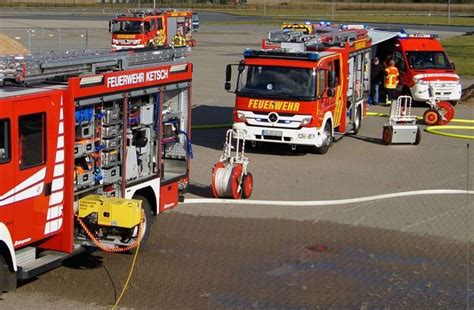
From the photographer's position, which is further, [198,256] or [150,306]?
[198,256]

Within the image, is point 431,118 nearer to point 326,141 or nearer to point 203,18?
point 326,141

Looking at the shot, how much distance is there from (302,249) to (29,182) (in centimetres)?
458

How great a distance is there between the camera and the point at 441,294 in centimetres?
1145

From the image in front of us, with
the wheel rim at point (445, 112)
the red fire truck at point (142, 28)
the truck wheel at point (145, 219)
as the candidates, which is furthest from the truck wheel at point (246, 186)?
the red fire truck at point (142, 28)

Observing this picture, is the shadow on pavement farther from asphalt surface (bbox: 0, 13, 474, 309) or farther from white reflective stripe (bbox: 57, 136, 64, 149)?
white reflective stripe (bbox: 57, 136, 64, 149)

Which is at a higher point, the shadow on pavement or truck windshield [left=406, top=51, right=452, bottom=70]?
truck windshield [left=406, top=51, right=452, bottom=70]

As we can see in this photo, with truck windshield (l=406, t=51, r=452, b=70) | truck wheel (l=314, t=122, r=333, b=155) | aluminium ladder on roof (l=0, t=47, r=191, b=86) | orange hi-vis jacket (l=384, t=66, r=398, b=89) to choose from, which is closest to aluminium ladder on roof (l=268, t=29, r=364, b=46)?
truck wheel (l=314, t=122, r=333, b=155)

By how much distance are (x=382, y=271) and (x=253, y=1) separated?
122 meters

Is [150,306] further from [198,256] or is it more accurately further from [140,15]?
[140,15]

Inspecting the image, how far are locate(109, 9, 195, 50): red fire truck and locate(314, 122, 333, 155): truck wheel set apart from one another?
27.8 meters

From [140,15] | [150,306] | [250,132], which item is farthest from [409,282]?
[140,15]

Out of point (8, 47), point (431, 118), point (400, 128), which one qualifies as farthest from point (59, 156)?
point (8, 47)

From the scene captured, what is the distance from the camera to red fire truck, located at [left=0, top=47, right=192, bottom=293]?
10.4 meters

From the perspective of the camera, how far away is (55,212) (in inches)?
434
